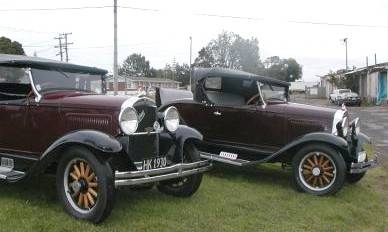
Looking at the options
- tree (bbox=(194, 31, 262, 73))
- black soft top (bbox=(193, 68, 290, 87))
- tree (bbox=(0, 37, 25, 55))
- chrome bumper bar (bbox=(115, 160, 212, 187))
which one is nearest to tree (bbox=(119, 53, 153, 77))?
tree (bbox=(194, 31, 262, 73))

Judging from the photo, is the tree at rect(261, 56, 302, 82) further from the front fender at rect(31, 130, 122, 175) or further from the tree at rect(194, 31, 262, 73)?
the front fender at rect(31, 130, 122, 175)

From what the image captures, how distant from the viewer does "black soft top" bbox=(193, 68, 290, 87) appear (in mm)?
9742

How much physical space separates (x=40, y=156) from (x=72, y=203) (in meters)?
1.00

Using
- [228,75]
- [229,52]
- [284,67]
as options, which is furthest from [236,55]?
[228,75]

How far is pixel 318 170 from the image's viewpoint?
8.50m

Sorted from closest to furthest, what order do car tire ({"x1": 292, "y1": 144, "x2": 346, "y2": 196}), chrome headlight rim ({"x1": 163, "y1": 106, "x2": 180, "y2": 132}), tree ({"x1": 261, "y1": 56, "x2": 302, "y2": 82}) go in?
chrome headlight rim ({"x1": 163, "y1": 106, "x2": 180, "y2": 132}) < car tire ({"x1": 292, "y1": 144, "x2": 346, "y2": 196}) < tree ({"x1": 261, "y1": 56, "x2": 302, "y2": 82})

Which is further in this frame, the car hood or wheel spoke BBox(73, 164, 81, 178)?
the car hood

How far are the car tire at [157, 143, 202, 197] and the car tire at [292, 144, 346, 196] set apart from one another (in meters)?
1.86

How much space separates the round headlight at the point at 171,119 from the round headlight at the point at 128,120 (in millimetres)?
830

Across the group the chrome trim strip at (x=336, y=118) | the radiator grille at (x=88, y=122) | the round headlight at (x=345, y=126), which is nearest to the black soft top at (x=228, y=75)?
the chrome trim strip at (x=336, y=118)

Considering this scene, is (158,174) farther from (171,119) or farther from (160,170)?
(171,119)

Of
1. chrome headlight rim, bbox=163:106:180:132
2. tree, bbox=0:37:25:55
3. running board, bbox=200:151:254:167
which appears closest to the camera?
chrome headlight rim, bbox=163:106:180:132

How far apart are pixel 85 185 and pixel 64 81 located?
1.94 m

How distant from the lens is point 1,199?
7.02m
